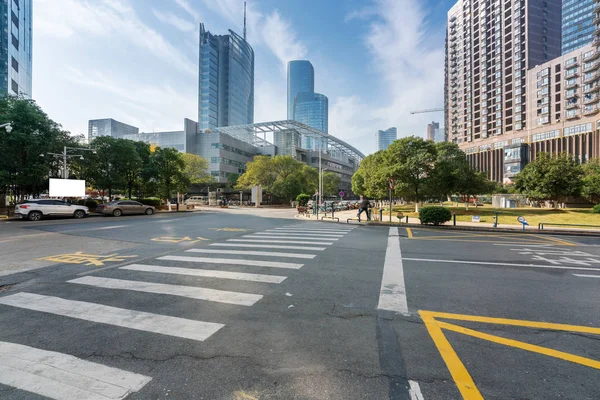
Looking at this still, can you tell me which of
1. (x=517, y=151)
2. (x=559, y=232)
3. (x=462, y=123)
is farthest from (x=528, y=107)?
(x=559, y=232)

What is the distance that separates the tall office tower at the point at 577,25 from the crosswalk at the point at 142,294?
148 metres

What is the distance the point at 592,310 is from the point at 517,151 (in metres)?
97.0

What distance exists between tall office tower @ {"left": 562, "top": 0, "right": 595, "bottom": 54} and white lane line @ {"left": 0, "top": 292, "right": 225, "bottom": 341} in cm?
15099

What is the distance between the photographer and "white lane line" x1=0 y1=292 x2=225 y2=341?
12.4 ft

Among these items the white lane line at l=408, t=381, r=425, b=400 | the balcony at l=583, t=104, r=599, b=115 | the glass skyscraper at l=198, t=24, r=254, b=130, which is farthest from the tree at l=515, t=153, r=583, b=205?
the glass skyscraper at l=198, t=24, r=254, b=130

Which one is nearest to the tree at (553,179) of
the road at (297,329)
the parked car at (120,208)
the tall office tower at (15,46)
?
the road at (297,329)

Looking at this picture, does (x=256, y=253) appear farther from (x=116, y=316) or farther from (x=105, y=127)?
(x=105, y=127)

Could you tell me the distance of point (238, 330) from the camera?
149 inches

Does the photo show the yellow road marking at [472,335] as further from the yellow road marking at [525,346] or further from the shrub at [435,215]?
the shrub at [435,215]

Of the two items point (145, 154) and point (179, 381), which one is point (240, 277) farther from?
point (145, 154)

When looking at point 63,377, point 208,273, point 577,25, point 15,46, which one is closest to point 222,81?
point 15,46

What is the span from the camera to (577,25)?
106438mm

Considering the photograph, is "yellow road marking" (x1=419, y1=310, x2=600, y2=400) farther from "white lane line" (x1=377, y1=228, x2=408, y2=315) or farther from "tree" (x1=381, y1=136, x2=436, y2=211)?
"tree" (x1=381, y1=136, x2=436, y2=211)

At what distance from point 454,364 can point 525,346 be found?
1114mm
